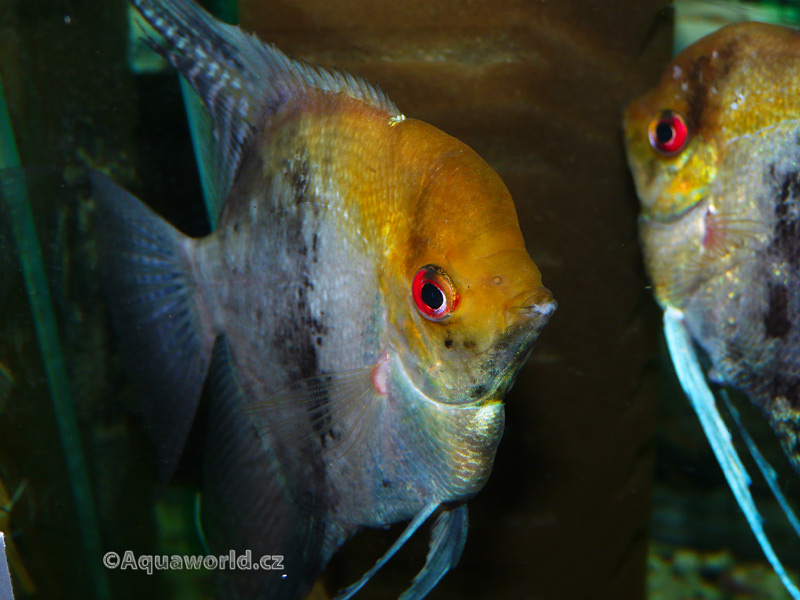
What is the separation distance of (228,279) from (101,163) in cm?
65

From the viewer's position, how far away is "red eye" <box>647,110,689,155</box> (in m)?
1.31

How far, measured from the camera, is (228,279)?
108cm

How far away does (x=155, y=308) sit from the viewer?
118 cm

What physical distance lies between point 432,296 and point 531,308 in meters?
0.15

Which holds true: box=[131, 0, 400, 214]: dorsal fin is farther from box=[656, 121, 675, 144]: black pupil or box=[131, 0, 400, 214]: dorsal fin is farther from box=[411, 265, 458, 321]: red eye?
box=[656, 121, 675, 144]: black pupil

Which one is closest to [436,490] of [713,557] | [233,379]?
[233,379]

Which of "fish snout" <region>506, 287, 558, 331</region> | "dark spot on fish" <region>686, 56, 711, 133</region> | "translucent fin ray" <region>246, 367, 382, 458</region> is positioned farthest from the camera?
"dark spot on fish" <region>686, 56, 711, 133</region>

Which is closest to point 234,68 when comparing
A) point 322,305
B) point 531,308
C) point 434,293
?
point 322,305

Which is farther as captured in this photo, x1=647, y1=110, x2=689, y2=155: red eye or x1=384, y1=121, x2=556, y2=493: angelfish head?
x1=647, y1=110, x2=689, y2=155: red eye

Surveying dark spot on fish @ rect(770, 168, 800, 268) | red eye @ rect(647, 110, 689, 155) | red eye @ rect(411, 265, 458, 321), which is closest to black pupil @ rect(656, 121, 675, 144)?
red eye @ rect(647, 110, 689, 155)

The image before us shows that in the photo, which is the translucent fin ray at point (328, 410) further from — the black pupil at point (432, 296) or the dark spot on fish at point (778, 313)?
the dark spot on fish at point (778, 313)

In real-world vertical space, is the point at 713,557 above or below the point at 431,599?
below

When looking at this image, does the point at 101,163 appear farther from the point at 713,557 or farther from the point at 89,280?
the point at 713,557

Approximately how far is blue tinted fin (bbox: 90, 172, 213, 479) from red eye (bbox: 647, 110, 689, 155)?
108cm
